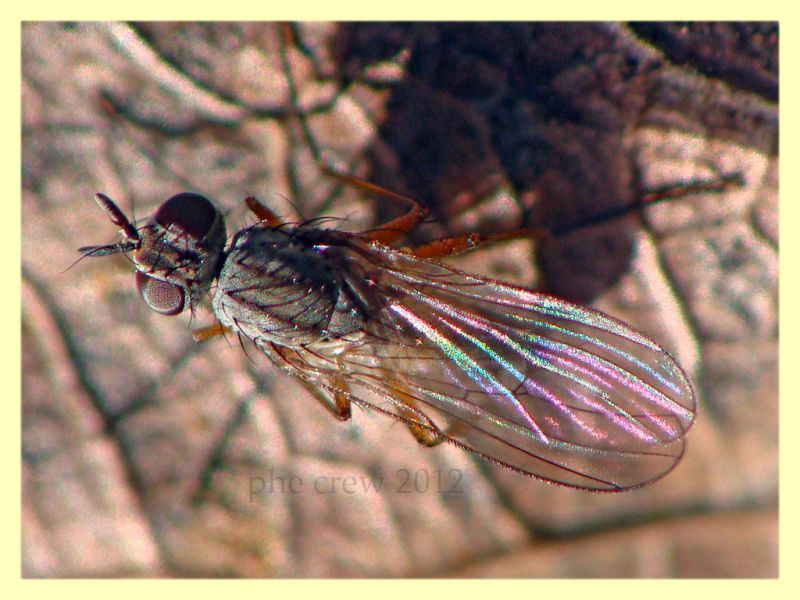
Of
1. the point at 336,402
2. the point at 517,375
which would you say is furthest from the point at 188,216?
the point at 517,375

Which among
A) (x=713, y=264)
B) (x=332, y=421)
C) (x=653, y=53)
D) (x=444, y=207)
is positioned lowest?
(x=332, y=421)

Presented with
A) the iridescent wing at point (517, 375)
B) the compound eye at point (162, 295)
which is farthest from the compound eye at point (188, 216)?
the iridescent wing at point (517, 375)

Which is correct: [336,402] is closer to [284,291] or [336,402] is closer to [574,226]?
[284,291]

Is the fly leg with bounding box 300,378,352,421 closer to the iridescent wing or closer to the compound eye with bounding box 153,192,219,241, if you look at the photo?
the iridescent wing

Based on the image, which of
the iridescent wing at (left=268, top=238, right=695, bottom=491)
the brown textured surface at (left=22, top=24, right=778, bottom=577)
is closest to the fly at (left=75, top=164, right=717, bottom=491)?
the iridescent wing at (left=268, top=238, right=695, bottom=491)

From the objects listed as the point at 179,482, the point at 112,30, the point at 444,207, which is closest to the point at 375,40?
the point at 444,207

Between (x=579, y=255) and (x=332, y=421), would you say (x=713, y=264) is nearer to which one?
(x=579, y=255)
